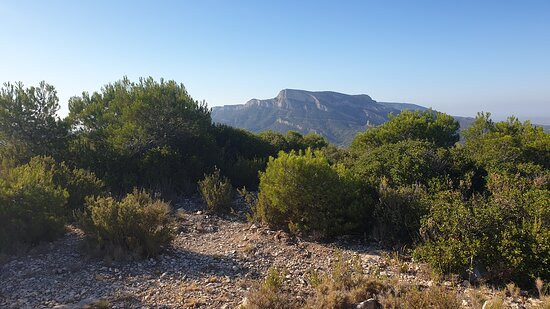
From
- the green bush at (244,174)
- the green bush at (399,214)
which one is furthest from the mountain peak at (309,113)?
the green bush at (399,214)

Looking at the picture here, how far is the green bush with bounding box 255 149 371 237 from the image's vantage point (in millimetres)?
6865

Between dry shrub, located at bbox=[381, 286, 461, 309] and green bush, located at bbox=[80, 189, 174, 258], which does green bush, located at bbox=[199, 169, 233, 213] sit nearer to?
green bush, located at bbox=[80, 189, 174, 258]

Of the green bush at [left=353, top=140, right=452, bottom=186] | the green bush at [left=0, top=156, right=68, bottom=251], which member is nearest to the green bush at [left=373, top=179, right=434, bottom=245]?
the green bush at [left=353, top=140, right=452, bottom=186]

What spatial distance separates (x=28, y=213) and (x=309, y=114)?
117 m

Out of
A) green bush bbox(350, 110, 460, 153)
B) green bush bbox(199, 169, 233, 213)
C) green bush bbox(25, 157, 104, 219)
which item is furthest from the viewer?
green bush bbox(350, 110, 460, 153)

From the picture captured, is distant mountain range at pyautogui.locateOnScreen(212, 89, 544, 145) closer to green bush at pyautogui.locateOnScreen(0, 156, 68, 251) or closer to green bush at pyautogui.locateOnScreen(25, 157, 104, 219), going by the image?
green bush at pyautogui.locateOnScreen(25, 157, 104, 219)

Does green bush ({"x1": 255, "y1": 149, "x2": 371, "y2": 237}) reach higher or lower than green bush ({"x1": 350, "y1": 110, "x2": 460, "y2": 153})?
lower

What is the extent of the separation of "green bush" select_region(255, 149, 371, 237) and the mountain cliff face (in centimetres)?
8676

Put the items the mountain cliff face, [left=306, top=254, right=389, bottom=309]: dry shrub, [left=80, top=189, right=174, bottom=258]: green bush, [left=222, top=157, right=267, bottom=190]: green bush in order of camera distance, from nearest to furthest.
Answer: [left=306, top=254, right=389, bottom=309]: dry shrub → [left=80, top=189, right=174, bottom=258]: green bush → [left=222, top=157, right=267, bottom=190]: green bush → the mountain cliff face

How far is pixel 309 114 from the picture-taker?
120938 millimetres

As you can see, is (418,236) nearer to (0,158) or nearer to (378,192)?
(378,192)

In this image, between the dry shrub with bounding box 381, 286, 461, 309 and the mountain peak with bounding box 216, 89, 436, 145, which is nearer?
the dry shrub with bounding box 381, 286, 461, 309

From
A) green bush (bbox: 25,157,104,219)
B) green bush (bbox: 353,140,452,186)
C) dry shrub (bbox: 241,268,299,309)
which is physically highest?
green bush (bbox: 353,140,452,186)

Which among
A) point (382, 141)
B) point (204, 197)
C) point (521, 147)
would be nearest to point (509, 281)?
point (521, 147)
